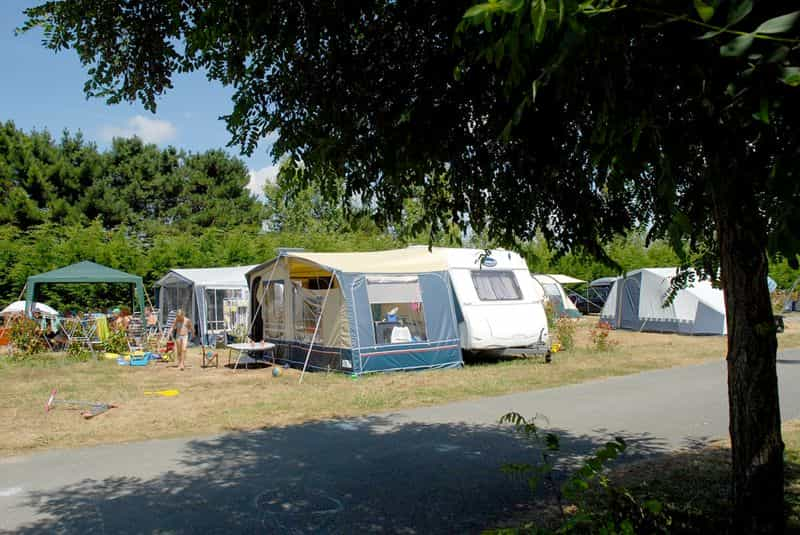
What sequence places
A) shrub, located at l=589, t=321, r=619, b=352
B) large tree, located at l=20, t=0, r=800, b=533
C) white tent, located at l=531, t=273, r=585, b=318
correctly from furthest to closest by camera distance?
white tent, located at l=531, t=273, r=585, b=318
shrub, located at l=589, t=321, r=619, b=352
large tree, located at l=20, t=0, r=800, b=533

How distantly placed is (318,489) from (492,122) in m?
3.19

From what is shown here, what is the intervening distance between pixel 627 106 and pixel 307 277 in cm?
1399

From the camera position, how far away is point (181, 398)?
10195 mm

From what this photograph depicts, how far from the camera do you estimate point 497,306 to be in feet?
45.7

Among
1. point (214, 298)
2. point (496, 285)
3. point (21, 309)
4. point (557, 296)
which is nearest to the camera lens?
point (496, 285)

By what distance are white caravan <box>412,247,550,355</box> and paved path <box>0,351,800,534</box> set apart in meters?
4.46

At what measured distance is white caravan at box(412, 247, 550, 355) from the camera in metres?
13.6

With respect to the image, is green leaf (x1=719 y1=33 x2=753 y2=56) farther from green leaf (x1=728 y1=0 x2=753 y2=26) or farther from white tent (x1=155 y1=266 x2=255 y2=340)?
white tent (x1=155 y1=266 x2=255 y2=340)

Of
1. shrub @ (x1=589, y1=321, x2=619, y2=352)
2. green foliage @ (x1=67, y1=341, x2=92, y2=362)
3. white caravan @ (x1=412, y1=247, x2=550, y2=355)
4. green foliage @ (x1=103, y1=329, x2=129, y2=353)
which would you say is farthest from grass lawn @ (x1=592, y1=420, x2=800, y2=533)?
green foliage @ (x1=103, y1=329, x2=129, y2=353)

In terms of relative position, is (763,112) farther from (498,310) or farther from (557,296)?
(557,296)

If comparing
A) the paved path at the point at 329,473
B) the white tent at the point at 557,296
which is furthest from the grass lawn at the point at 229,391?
the white tent at the point at 557,296

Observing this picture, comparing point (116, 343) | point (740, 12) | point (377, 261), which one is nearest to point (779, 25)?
point (740, 12)

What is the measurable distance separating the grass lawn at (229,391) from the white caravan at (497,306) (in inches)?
18.8

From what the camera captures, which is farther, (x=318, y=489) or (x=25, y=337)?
(x=25, y=337)
